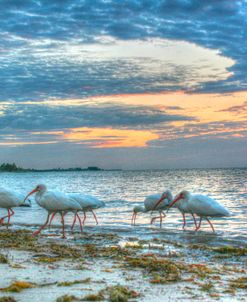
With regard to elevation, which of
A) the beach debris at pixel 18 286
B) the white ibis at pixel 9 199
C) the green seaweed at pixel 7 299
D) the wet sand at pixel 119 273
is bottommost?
the wet sand at pixel 119 273

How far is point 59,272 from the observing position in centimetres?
801

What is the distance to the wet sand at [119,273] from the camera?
6.51m

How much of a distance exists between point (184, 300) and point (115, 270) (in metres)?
2.32

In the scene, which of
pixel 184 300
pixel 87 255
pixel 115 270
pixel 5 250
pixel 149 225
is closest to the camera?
pixel 184 300

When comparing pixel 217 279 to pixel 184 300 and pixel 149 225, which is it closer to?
pixel 184 300

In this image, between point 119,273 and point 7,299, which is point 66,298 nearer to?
point 7,299

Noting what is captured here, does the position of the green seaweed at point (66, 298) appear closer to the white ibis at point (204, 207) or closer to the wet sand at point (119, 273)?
the wet sand at point (119, 273)

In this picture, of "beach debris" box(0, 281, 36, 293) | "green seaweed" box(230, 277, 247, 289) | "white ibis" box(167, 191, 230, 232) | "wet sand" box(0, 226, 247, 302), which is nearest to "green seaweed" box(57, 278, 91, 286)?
"wet sand" box(0, 226, 247, 302)

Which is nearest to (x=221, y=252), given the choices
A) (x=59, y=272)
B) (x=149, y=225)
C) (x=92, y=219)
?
(x=59, y=272)

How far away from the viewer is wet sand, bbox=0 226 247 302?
6.51 m

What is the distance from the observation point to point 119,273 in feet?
26.6

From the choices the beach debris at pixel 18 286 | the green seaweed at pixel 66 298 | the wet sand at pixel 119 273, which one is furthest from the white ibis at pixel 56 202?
the green seaweed at pixel 66 298

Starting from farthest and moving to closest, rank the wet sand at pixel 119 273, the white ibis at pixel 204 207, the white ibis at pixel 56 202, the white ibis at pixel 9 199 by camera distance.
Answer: the white ibis at pixel 9 199 < the white ibis at pixel 204 207 < the white ibis at pixel 56 202 < the wet sand at pixel 119 273

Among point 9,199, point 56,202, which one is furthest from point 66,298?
point 9,199
